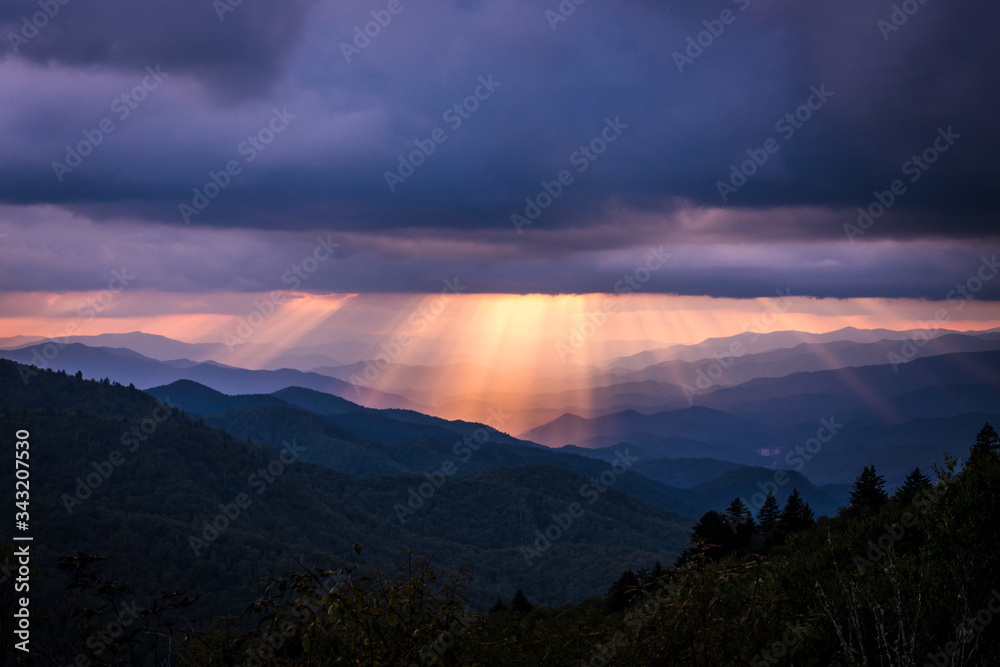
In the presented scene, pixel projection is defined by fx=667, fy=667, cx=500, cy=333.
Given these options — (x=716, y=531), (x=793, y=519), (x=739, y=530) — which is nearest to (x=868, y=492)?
(x=793, y=519)

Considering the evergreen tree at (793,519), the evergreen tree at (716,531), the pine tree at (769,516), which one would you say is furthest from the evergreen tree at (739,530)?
the evergreen tree at (793,519)

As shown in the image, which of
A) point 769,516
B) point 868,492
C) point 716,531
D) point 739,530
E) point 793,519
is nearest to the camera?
point 868,492

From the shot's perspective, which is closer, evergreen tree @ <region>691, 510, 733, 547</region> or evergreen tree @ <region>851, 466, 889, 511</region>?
evergreen tree @ <region>851, 466, 889, 511</region>

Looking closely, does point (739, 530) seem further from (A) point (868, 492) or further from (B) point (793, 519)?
(A) point (868, 492)

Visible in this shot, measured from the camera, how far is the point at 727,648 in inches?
468

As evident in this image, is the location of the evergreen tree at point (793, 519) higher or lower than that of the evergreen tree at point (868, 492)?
lower

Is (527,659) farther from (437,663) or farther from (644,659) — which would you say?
(437,663)

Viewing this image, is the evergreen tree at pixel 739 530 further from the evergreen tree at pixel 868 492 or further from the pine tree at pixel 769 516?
the evergreen tree at pixel 868 492

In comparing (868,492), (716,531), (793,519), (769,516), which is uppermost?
(868,492)

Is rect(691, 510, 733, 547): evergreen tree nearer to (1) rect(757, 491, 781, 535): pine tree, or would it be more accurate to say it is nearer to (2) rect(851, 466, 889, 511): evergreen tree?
(1) rect(757, 491, 781, 535): pine tree

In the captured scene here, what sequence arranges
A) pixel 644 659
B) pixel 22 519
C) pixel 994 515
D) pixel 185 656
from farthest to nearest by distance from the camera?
pixel 994 515 → pixel 22 519 → pixel 644 659 → pixel 185 656

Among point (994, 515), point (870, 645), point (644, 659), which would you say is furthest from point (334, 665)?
point (994, 515)

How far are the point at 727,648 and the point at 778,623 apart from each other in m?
3.62

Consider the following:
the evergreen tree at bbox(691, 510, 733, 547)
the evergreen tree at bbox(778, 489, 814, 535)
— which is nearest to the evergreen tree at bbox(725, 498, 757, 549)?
the evergreen tree at bbox(691, 510, 733, 547)
